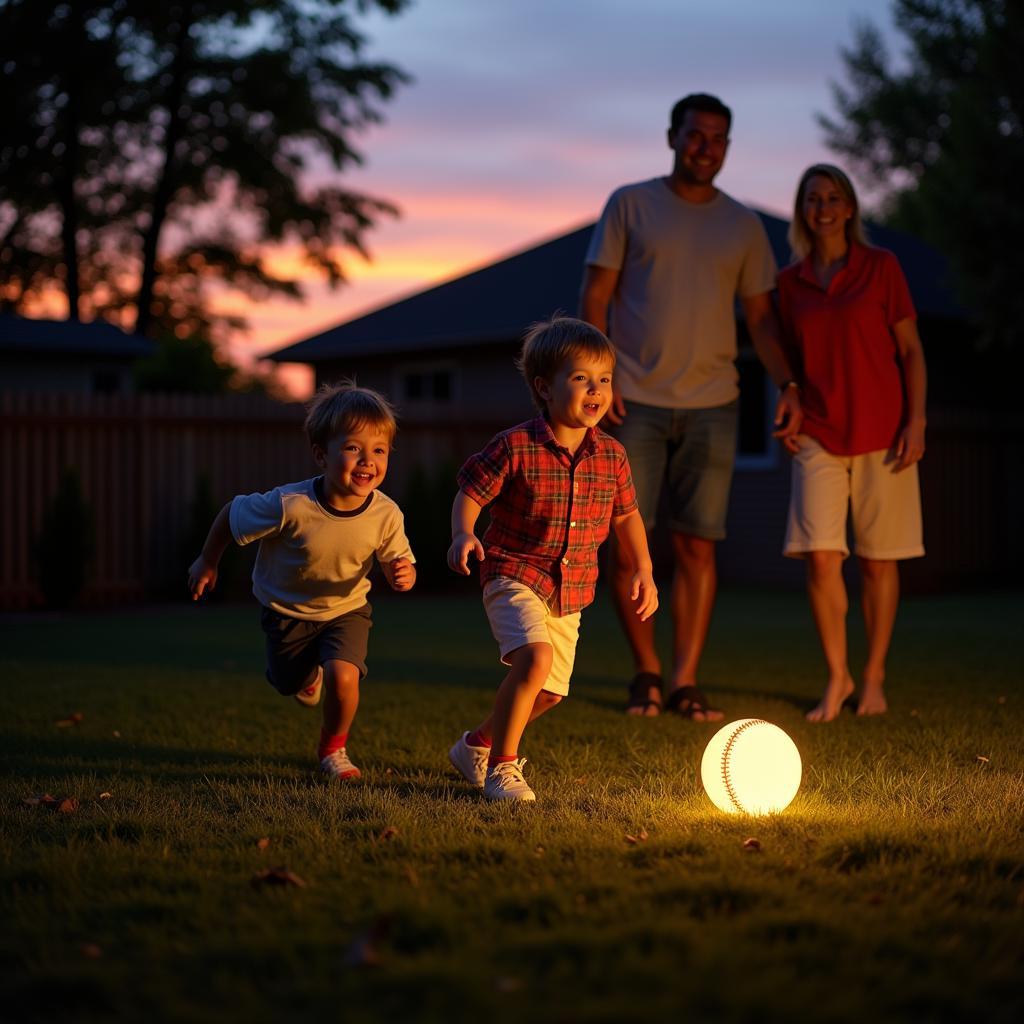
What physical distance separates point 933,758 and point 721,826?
152 centimetres

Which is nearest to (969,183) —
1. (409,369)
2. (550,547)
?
(409,369)

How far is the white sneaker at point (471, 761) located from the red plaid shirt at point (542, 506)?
56cm

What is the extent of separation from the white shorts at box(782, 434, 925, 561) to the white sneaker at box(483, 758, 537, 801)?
8.50ft

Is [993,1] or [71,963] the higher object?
[993,1]

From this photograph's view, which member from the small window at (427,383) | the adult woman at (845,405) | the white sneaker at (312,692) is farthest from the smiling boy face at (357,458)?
the small window at (427,383)

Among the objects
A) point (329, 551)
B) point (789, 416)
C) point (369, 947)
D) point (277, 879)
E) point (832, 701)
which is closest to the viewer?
point (369, 947)

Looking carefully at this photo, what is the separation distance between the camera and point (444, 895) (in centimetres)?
331

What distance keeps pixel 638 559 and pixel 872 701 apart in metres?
2.20

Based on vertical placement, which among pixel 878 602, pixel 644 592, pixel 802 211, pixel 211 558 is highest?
pixel 802 211

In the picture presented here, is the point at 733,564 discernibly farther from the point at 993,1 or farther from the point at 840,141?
the point at 840,141

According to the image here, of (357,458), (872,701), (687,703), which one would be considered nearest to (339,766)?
(357,458)

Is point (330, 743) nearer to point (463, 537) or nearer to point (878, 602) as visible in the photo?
point (463, 537)

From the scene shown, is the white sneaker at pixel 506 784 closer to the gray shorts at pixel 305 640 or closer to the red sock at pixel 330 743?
the red sock at pixel 330 743

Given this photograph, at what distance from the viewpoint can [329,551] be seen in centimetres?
527
